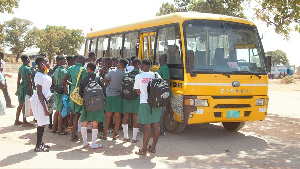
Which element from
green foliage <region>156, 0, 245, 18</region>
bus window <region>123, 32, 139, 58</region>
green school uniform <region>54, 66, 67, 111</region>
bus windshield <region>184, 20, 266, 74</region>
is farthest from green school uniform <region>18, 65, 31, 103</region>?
green foliage <region>156, 0, 245, 18</region>

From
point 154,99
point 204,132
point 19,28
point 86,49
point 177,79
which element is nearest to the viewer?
point 154,99

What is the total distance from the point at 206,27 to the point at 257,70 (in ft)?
5.38

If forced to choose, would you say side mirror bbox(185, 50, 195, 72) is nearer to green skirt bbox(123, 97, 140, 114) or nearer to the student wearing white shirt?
the student wearing white shirt

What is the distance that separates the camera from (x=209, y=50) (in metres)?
8.12

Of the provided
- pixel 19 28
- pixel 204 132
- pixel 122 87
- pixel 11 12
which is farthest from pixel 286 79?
pixel 19 28

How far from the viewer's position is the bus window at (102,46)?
12.6m

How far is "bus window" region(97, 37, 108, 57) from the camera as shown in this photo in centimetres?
1262

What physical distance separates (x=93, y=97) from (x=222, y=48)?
3489mm

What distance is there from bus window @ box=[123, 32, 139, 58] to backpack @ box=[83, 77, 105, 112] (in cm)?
378

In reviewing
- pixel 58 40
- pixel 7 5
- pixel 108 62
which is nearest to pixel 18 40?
pixel 58 40

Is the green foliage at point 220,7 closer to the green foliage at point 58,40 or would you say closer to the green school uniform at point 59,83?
the green school uniform at point 59,83

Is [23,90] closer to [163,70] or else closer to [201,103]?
[163,70]

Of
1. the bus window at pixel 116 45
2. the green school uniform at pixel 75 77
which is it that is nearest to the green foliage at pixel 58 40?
the bus window at pixel 116 45

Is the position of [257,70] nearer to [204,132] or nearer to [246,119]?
[246,119]
